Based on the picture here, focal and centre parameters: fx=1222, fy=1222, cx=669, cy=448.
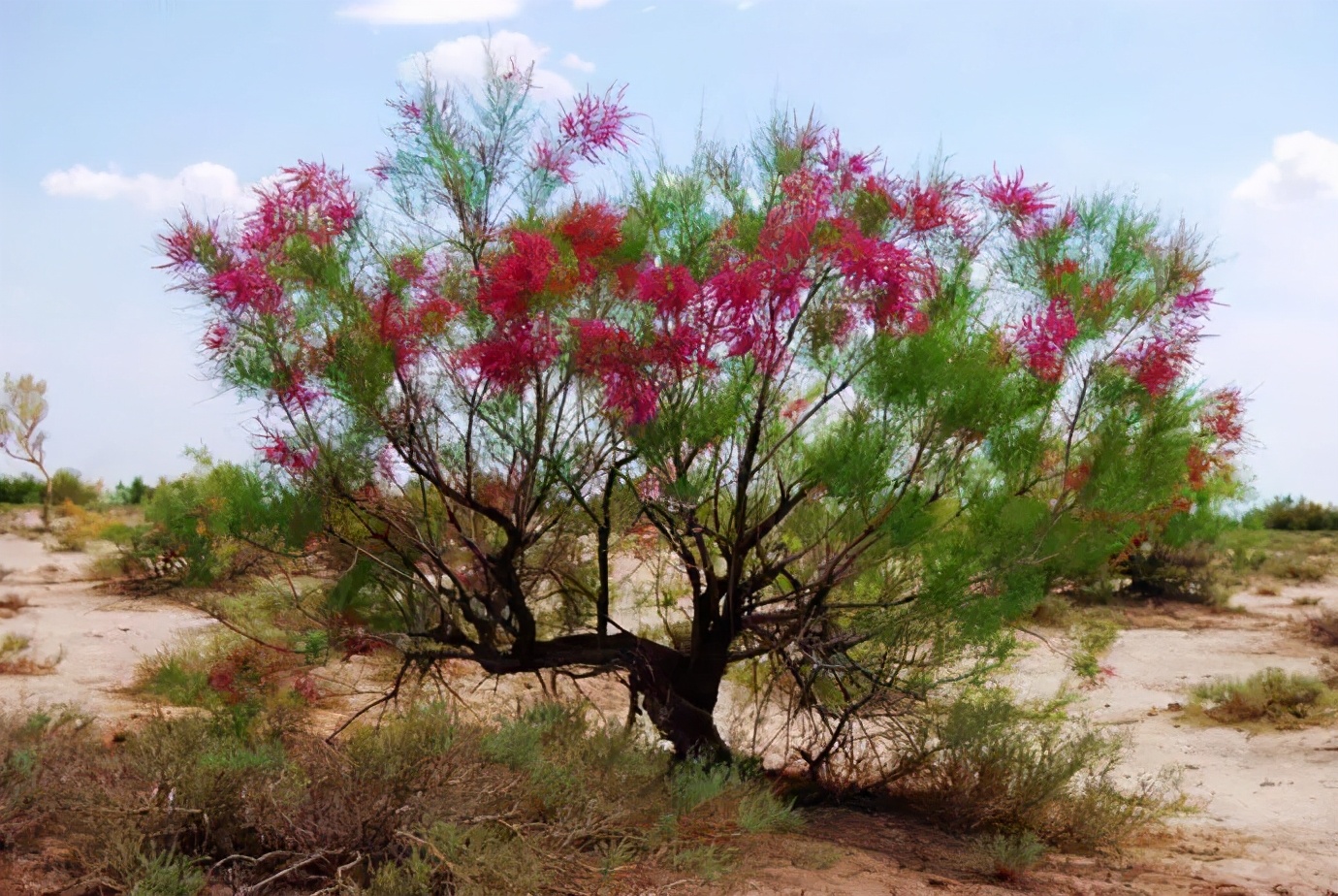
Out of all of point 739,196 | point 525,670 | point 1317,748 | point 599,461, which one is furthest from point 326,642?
point 1317,748

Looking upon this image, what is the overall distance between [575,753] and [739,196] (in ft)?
11.6

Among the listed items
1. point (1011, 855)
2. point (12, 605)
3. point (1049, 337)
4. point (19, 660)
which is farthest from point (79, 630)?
point (1049, 337)

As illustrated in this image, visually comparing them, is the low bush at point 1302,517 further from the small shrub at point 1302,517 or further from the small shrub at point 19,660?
the small shrub at point 19,660

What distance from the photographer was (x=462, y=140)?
295 inches

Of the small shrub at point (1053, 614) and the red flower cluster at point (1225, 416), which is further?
the small shrub at point (1053, 614)

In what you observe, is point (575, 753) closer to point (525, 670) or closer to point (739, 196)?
point (525, 670)

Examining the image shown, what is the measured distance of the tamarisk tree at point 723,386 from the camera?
6949 mm

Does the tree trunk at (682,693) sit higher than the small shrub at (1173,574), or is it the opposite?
the small shrub at (1173,574)

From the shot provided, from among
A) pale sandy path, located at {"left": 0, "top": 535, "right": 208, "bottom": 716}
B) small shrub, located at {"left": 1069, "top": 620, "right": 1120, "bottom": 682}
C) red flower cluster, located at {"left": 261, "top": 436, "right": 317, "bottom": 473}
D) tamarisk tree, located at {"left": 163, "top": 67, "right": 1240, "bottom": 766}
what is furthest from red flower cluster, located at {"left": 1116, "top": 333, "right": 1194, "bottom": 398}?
pale sandy path, located at {"left": 0, "top": 535, "right": 208, "bottom": 716}

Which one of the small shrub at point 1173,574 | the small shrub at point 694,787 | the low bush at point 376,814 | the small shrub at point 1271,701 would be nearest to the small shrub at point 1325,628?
the small shrub at point 1173,574

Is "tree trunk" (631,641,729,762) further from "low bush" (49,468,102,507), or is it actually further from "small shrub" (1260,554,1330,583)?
"low bush" (49,468,102,507)

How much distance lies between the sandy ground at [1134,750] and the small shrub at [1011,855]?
92 millimetres

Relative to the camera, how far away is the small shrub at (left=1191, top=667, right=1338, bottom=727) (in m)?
13.1

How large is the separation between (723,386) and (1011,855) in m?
3.11
